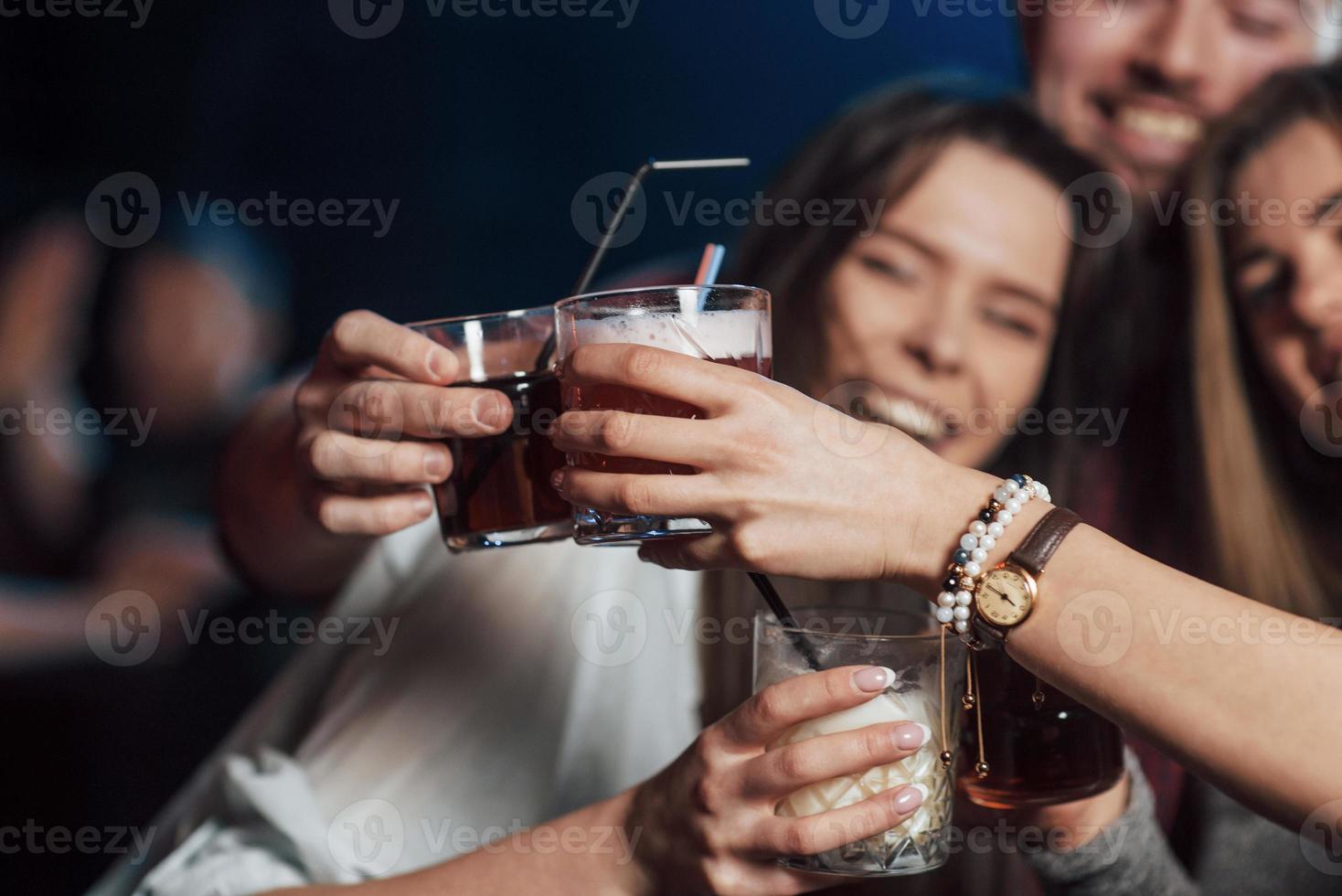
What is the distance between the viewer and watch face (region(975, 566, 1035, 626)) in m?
0.99

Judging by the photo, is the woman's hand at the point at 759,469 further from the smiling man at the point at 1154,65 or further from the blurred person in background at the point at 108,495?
the blurred person in background at the point at 108,495

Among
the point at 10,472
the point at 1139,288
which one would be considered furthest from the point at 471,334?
the point at 10,472

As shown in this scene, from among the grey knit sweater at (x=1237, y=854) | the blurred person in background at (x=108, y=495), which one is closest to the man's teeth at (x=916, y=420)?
the grey knit sweater at (x=1237, y=854)

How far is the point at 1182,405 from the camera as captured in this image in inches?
78.0

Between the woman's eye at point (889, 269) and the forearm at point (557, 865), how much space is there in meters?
1.18

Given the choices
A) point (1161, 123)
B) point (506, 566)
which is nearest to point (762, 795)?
point (506, 566)

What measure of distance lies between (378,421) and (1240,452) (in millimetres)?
1473

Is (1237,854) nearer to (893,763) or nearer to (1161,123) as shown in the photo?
(893,763)

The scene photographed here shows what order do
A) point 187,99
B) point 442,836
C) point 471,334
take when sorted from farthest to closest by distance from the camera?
point 187,99 → point 442,836 → point 471,334

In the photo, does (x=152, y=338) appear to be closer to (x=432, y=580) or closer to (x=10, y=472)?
(x=10, y=472)

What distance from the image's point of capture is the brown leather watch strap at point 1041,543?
3.26ft

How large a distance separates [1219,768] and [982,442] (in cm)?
117

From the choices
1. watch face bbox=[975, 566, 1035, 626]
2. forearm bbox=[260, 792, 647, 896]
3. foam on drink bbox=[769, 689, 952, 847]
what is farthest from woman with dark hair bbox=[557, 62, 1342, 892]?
forearm bbox=[260, 792, 647, 896]

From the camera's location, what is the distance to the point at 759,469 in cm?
97
